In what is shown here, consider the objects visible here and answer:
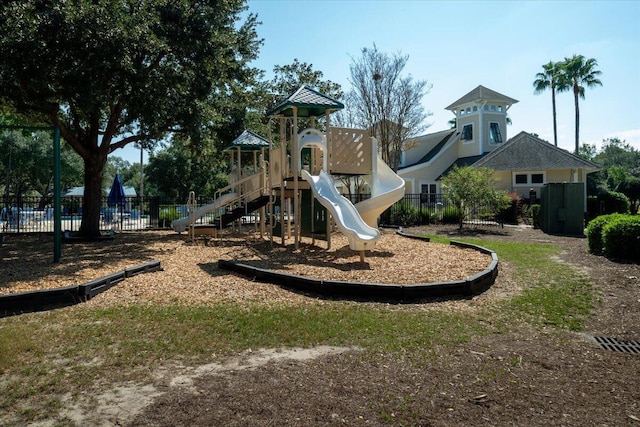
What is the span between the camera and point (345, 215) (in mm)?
10695

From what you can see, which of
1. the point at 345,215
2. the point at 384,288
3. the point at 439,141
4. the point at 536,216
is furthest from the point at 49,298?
the point at 439,141

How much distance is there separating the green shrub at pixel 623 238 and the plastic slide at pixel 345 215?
600cm

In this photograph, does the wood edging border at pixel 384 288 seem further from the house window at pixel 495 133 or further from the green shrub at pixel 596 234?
the house window at pixel 495 133

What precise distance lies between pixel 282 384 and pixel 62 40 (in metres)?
11.1

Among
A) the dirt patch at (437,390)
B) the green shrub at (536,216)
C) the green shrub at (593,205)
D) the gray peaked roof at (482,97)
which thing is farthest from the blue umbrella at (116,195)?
the green shrub at (593,205)

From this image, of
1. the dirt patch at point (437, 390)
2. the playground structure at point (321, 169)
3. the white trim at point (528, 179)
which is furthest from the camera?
the white trim at point (528, 179)

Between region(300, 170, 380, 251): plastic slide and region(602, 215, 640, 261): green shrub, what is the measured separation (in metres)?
6.00

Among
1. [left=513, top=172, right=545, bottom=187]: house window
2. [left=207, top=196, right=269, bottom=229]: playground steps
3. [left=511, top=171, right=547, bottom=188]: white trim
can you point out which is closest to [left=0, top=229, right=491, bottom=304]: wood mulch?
[left=207, top=196, right=269, bottom=229]: playground steps

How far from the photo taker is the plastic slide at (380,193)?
13.1 m

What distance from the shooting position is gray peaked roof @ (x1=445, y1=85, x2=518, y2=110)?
1356 inches

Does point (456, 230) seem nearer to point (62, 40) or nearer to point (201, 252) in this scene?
point (201, 252)

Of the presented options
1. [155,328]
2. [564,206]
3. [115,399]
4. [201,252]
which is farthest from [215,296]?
[564,206]

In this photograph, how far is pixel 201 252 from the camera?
12680 millimetres

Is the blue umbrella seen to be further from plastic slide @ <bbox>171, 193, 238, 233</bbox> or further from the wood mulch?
the wood mulch
